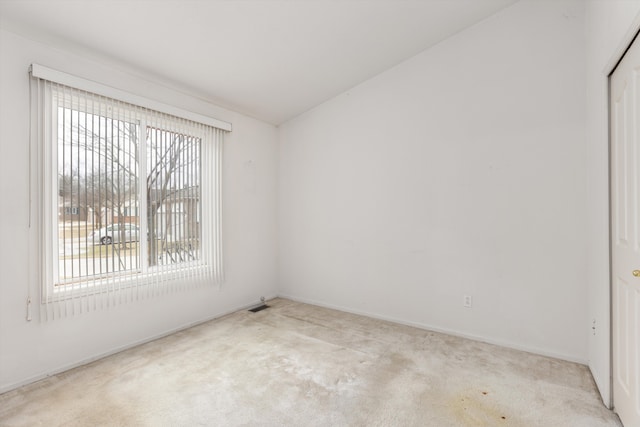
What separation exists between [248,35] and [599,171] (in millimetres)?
2828

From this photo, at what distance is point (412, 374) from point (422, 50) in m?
3.12

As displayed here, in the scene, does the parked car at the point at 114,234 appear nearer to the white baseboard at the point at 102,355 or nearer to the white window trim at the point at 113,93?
the white baseboard at the point at 102,355

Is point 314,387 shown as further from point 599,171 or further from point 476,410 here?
point 599,171

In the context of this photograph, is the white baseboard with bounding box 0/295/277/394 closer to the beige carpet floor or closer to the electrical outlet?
the beige carpet floor

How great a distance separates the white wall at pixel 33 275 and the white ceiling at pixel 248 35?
15 centimetres

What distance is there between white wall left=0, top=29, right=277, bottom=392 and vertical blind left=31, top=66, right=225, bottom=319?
9 cm

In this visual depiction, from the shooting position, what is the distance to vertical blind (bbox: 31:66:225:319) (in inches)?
88.7

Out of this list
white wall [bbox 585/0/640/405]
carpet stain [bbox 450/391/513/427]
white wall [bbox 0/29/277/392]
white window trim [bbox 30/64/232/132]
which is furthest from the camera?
white window trim [bbox 30/64/232/132]

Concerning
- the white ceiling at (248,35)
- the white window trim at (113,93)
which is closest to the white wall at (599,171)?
the white ceiling at (248,35)

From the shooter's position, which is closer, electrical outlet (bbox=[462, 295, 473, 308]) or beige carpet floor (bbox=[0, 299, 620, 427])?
beige carpet floor (bbox=[0, 299, 620, 427])

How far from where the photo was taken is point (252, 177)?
4020mm

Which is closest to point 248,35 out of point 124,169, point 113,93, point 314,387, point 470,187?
point 113,93

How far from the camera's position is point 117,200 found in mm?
2631

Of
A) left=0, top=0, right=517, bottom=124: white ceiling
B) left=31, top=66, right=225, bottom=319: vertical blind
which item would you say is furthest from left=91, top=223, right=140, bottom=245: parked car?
left=0, top=0, right=517, bottom=124: white ceiling
